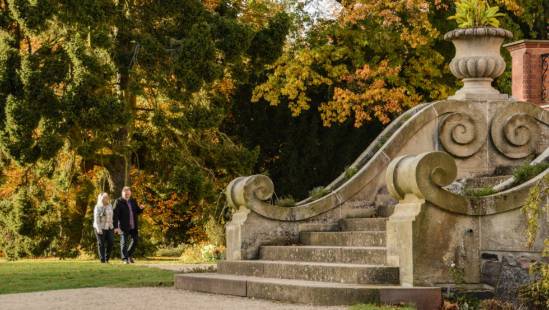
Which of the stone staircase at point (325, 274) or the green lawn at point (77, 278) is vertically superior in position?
the stone staircase at point (325, 274)

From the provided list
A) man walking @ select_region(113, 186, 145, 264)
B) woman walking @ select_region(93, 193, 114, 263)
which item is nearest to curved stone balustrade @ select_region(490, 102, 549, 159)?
man walking @ select_region(113, 186, 145, 264)

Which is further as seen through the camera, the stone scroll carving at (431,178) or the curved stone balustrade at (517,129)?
the curved stone balustrade at (517,129)

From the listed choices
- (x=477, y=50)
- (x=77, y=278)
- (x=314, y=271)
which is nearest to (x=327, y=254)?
(x=314, y=271)

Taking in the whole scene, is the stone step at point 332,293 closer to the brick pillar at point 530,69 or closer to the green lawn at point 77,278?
the green lawn at point 77,278

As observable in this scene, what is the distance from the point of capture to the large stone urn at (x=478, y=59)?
11789 millimetres

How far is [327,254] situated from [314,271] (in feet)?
2.14

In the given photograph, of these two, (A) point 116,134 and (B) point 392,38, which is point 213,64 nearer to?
(A) point 116,134

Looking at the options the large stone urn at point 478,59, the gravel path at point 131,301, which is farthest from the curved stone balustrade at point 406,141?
the gravel path at point 131,301

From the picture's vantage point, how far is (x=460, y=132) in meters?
11.8

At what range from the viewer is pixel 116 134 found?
23953mm

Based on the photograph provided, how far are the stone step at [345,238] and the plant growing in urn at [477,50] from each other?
7.61 feet

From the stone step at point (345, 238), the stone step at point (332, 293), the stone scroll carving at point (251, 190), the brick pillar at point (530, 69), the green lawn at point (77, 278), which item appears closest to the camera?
the stone step at point (332, 293)

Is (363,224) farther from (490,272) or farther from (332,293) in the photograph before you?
(332,293)

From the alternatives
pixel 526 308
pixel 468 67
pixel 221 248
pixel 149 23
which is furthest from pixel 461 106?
pixel 149 23
